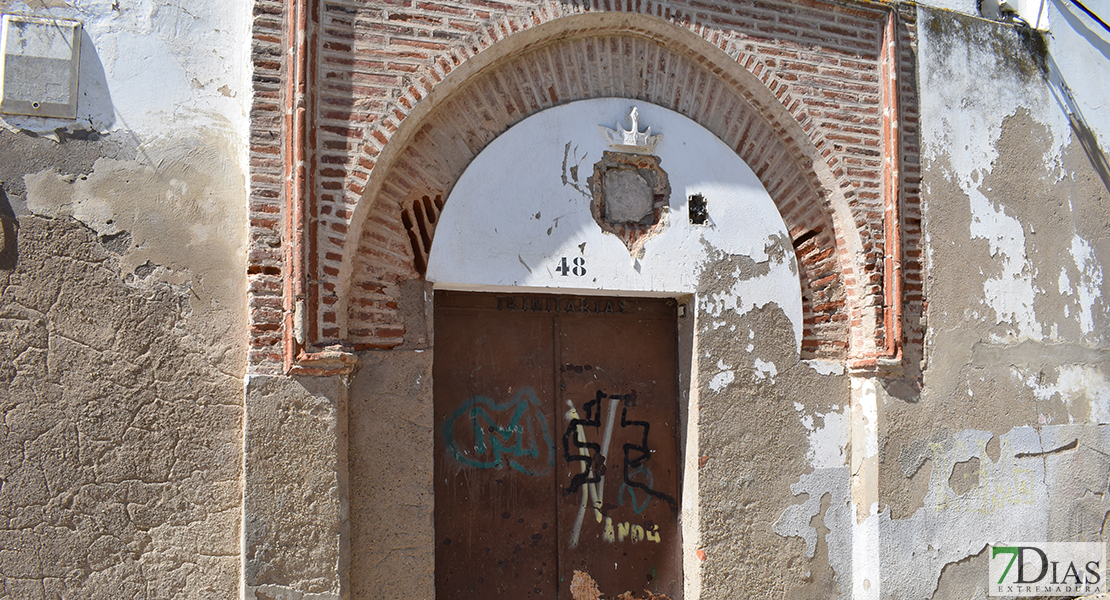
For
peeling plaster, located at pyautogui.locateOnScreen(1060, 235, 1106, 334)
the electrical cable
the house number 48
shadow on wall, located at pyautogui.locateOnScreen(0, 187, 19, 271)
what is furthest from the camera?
the electrical cable

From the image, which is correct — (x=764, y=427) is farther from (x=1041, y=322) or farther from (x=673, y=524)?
(x=1041, y=322)

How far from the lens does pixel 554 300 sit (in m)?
4.33

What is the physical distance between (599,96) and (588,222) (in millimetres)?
736

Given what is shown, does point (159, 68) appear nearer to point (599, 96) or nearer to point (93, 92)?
point (93, 92)

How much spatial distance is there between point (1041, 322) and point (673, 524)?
2.66 metres

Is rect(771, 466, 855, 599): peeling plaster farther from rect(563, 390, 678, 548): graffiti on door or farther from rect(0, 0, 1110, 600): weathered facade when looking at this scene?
rect(563, 390, 678, 548): graffiti on door

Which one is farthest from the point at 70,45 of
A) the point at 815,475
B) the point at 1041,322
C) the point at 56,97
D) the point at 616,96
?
the point at 1041,322

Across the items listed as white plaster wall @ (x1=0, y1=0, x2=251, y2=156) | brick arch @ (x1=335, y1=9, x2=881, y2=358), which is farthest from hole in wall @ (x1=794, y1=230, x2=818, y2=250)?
white plaster wall @ (x1=0, y1=0, x2=251, y2=156)

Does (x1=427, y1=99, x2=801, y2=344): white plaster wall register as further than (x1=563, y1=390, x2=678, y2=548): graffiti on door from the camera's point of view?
No

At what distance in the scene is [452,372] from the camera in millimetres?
4113

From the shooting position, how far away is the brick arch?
372cm

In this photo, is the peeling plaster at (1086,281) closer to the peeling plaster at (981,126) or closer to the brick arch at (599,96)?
the peeling plaster at (981,126)

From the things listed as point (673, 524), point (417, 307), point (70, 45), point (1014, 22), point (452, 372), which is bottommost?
point (673, 524)

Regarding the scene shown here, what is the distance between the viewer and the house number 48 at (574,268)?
4.05 metres
